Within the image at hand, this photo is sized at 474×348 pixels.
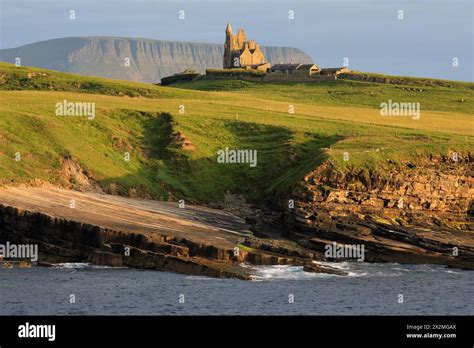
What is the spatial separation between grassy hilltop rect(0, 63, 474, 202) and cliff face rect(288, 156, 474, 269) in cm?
188

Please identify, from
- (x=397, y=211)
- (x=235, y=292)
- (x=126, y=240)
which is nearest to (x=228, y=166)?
(x=397, y=211)

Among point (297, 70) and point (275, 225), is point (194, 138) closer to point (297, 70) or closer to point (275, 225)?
point (275, 225)

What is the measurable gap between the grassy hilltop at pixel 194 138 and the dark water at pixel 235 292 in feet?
60.4

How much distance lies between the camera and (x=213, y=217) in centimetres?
8906

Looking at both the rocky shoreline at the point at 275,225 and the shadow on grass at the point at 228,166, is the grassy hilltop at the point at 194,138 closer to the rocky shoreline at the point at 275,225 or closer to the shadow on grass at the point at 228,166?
the shadow on grass at the point at 228,166

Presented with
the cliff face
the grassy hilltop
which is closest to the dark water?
the cliff face

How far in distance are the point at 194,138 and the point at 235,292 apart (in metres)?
42.1

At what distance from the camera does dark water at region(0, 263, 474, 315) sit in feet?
200

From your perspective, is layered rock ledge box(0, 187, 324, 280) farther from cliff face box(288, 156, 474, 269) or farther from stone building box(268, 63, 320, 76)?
stone building box(268, 63, 320, 76)

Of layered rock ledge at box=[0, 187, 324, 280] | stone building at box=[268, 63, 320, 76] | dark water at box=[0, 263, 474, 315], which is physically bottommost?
dark water at box=[0, 263, 474, 315]

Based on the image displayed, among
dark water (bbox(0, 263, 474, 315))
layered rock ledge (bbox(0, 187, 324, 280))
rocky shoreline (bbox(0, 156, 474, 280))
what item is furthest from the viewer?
rocky shoreline (bbox(0, 156, 474, 280))

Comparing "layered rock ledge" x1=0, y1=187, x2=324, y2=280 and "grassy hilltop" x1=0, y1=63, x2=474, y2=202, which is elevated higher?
"grassy hilltop" x1=0, y1=63, x2=474, y2=202
